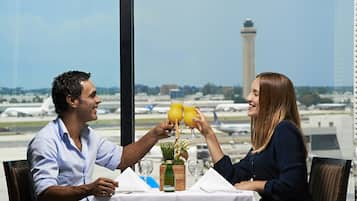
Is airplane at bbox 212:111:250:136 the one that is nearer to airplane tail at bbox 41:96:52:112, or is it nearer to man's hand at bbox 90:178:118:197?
airplane tail at bbox 41:96:52:112

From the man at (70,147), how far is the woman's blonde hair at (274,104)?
49 cm

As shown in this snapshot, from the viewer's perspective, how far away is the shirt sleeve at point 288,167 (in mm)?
2912

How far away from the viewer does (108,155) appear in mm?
3416

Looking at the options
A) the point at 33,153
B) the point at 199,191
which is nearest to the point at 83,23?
the point at 33,153

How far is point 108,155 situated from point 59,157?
1.36 feet

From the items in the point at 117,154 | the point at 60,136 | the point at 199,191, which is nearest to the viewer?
the point at 199,191

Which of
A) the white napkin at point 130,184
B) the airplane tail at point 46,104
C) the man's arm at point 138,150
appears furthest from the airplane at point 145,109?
the white napkin at point 130,184

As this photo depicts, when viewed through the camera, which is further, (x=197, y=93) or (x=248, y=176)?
(x=197, y=93)

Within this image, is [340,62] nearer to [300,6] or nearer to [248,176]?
[300,6]

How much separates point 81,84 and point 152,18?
1.22m

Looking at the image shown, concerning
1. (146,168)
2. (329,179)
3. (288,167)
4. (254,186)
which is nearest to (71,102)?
(146,168)

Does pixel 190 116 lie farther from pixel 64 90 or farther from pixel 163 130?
pixel 64 90

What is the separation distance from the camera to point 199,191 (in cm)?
284

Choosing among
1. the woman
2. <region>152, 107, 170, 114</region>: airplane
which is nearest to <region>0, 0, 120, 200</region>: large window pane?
<region>152, 107, 170, 114</region>: airplane
